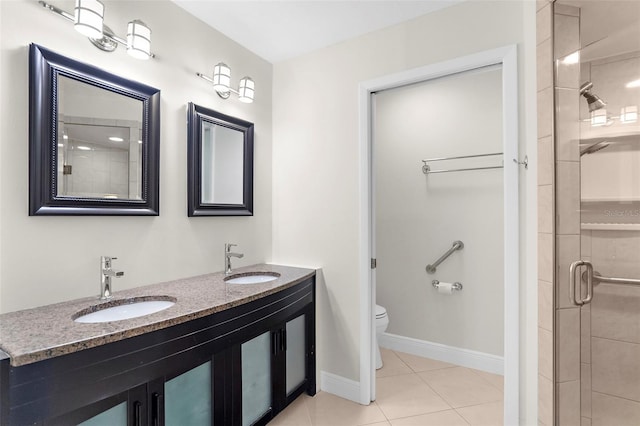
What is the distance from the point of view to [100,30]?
1.37m

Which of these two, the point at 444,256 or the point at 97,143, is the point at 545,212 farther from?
the point at 97,143

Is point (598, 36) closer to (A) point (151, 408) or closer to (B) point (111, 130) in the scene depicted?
(B) point (111, 130)

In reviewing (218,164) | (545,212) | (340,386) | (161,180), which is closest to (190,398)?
(161,180)

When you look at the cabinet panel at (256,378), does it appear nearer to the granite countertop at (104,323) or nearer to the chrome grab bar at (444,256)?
the granite countertop at (104,323)

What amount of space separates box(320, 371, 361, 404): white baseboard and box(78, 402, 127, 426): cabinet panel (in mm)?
1477

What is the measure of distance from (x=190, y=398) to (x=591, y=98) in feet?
7.21

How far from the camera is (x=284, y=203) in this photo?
2.54 m

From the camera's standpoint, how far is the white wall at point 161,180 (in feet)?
4.07

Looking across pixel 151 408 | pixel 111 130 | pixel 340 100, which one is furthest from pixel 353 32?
pixel 151 408

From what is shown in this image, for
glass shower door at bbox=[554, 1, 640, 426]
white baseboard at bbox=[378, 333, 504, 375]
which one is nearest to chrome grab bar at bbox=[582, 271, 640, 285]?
glass shower door at bbox=[554, 1, 640, 426]

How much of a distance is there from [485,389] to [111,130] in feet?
9.34

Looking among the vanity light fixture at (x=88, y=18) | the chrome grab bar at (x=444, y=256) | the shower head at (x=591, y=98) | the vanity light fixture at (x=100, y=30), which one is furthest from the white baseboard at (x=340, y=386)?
the vanity light fixture at (x=88, y=18)

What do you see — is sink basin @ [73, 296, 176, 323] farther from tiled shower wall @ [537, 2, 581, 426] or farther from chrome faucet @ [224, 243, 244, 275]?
tiled shower wall @ [537, 2, 581, 426]

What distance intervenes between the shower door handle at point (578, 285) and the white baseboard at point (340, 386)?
139 cm
